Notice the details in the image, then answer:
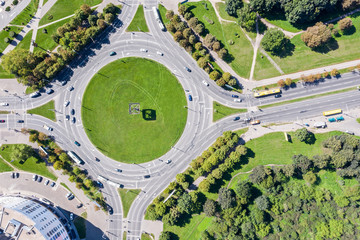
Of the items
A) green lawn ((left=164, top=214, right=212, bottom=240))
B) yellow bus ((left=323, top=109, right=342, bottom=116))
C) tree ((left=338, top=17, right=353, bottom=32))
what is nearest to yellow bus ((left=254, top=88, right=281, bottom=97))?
yellow bus ((left=323, top=109, right=342, bottom=116))

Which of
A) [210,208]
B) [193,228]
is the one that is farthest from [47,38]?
[193,228]

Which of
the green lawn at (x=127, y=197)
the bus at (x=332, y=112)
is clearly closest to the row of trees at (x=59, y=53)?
the green lawn at (x=127, y=197)

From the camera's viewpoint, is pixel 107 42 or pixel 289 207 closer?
pixel 289 207

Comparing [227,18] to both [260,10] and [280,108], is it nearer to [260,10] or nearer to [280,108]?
[260,10]

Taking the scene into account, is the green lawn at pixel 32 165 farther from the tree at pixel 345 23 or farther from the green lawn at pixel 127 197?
the tree at pixel 345 23

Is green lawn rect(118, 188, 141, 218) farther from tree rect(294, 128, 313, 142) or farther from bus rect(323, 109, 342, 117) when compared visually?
bus rect(323, 109, 342, 117)

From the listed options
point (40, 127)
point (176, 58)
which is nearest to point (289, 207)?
→ point (176, 58)
